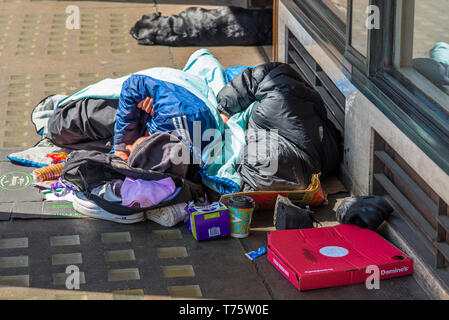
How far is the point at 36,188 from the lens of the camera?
4.89m

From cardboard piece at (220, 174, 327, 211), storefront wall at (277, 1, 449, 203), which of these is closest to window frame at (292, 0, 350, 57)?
storefront wall at (277, 1, 449, 203)

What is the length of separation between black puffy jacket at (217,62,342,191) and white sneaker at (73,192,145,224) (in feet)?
2.52

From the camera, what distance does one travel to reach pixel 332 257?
3855 millimetres

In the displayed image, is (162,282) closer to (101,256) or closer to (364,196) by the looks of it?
(101,256)

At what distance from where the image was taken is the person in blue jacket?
4.71 metres

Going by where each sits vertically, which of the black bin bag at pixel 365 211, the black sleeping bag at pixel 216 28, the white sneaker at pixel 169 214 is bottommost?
the white sneaker at pixel 169 214

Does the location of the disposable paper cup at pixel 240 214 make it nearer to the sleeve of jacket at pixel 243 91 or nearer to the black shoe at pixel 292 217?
the black shoe at pixel 292 217

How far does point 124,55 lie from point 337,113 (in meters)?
3.19

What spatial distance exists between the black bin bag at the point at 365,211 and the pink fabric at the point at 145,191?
1112 mm

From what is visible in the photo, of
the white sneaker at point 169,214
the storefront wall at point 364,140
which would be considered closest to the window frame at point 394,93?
the storefront wall at point 364,140

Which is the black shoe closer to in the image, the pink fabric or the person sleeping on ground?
the person sleeping on ground

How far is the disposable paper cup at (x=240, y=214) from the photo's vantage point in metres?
4.24

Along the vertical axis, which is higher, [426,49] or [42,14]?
[426,49]

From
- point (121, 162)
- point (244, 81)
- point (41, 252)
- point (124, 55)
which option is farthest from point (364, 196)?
point (124, 55)
